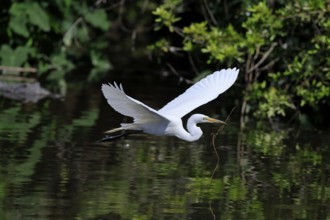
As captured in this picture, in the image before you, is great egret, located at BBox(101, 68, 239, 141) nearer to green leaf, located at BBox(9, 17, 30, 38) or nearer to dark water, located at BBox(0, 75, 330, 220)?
dark water, located at BBox(0, 75, 330, 220)

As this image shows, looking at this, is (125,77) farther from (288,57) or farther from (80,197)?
(80,197)

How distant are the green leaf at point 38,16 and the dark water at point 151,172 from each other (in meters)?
4.38

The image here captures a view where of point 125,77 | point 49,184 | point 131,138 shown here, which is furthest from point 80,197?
point 125,77

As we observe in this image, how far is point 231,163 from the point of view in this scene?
10984mm

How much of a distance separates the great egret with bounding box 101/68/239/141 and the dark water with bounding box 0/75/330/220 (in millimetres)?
428

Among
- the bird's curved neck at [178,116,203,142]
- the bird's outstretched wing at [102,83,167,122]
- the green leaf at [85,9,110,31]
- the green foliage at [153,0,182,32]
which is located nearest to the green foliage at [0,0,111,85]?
the green leaf at [85,9,110,31]

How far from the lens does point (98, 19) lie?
20531 mm

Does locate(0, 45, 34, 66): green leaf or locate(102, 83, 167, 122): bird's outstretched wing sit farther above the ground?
locate(0, 45, 34, 66): green leaf

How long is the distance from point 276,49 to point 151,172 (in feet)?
17.6

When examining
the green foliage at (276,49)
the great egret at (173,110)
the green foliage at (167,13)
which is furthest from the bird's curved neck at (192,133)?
the green foliage at (167,13)

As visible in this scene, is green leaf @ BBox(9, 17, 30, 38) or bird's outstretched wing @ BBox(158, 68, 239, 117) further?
green leaf @ BBox(9, 17, 30, 38)

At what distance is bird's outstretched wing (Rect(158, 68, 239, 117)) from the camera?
1054 centimetres

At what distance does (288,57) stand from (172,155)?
4090mm

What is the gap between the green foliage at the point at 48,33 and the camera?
746 inches
